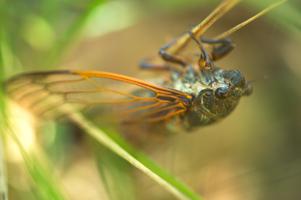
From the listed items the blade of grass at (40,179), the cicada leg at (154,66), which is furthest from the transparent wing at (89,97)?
the blade of grass at (40,179)

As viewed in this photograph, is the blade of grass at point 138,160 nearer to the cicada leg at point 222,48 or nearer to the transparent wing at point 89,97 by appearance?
the transparent wing at point 89,97

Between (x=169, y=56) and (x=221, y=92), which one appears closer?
(x=221, y=92)

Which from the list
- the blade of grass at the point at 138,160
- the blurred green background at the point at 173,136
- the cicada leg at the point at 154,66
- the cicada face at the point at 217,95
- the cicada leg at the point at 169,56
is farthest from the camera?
the blurred green background at the point at 173,136

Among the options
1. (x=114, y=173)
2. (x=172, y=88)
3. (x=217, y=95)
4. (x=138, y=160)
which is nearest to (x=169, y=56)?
(x=172, y=88)

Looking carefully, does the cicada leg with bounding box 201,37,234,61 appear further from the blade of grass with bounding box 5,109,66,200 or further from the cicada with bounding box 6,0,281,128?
the blade of grass with bounding box 5,109,66,200

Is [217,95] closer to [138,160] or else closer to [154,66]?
[138,160]

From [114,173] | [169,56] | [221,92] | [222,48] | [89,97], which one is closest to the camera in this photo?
[221,92]

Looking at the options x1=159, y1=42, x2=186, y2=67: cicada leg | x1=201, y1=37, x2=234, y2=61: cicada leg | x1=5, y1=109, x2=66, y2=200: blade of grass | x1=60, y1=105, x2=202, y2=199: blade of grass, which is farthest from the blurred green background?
x1=201, y1=37, x2=234, y2=61: cicada leg

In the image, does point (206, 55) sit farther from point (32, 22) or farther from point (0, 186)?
point (32, 22)
